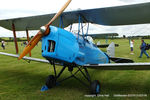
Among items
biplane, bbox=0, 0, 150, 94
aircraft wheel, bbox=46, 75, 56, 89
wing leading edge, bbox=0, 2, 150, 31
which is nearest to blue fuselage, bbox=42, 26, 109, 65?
biplane, bbox=0, 0, 150, 94

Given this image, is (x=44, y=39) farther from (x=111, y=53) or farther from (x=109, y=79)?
(x=111, y=53)

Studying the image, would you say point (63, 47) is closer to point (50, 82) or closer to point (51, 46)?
point (51, 46)

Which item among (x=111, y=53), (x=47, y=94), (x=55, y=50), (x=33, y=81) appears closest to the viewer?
(x=55, y=50)

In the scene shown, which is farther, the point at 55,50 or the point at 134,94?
the point at 134,94

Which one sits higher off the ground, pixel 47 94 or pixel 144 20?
pixel 144 20

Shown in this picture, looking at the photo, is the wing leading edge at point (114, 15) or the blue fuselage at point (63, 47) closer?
the blue fuselage at point (63, 47)

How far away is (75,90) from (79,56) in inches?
44.8

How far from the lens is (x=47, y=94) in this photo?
4.12 meters

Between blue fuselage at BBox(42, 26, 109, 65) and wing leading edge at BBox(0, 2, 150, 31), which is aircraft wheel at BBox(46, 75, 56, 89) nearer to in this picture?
blue fuselage at BBox(42, 26, 109, 65)

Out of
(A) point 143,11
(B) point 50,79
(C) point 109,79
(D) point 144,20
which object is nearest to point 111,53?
(C) point 109,79

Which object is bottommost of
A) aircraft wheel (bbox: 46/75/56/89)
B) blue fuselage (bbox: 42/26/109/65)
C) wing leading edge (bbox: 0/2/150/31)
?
aircraft wheel (bbox: 46/75/56/89)

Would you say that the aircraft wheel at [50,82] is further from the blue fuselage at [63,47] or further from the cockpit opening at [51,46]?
the cockpit opening at [51,46]

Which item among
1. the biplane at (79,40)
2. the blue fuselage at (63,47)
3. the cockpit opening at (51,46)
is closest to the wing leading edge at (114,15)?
the biplane at (79,40)

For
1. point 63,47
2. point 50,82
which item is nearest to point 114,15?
point 63,47
